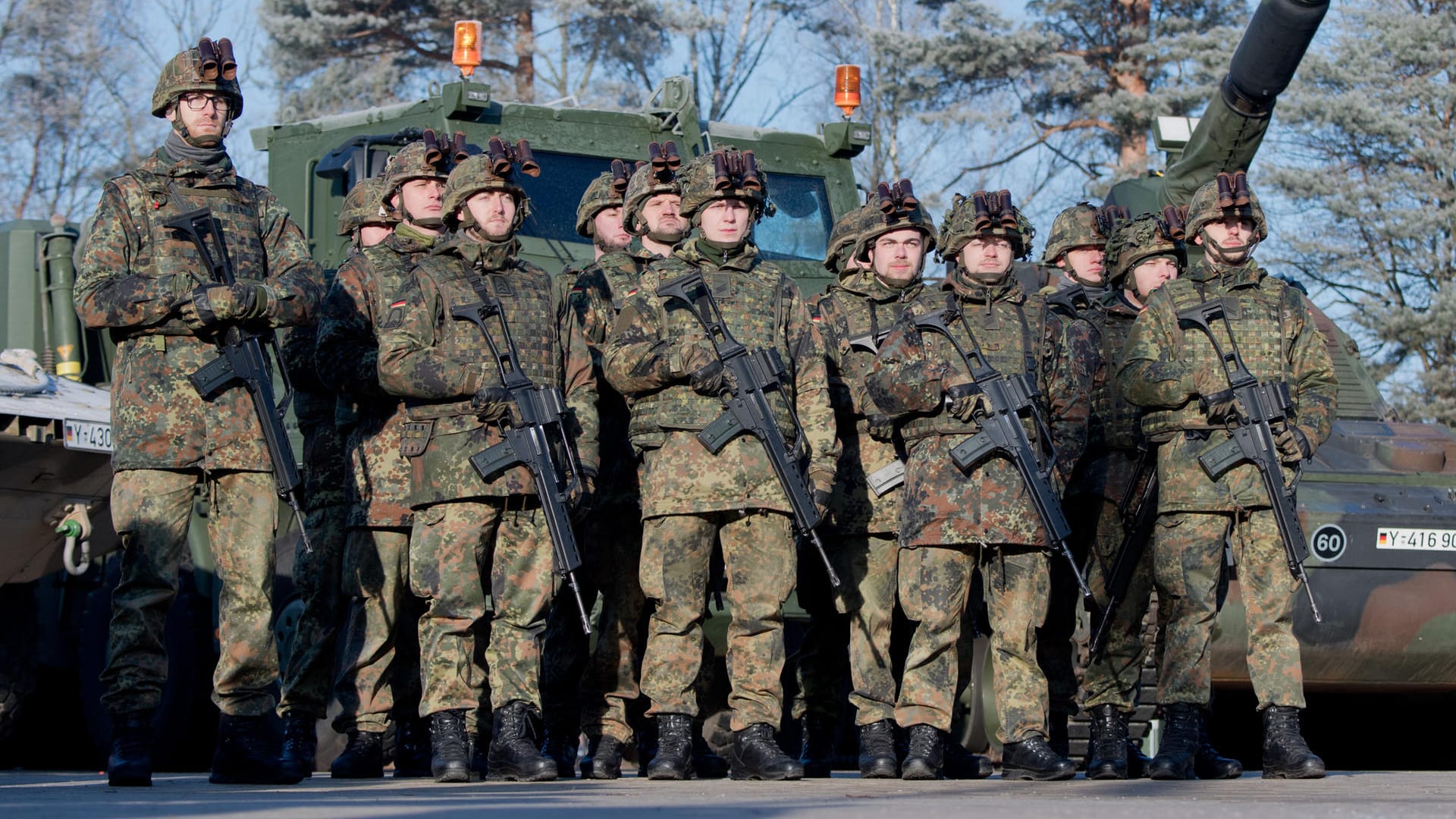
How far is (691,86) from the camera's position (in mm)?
10086

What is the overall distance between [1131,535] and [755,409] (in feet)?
5.79

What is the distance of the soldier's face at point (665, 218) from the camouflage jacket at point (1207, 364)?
168 centimetres

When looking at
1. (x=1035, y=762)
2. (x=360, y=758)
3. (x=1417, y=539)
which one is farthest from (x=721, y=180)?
(x=1417, y=539)

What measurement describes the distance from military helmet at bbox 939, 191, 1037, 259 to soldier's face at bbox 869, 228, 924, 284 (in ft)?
0.69

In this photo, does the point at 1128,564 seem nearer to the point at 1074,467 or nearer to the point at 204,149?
the point at 1074,467

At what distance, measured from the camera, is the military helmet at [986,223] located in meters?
7.27

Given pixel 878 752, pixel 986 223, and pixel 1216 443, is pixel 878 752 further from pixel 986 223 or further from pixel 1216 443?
pixel 986 223

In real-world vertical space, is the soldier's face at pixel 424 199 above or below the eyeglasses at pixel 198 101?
below

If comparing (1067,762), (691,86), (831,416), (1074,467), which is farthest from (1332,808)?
(691,86)

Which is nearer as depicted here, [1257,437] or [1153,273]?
[1257,437]

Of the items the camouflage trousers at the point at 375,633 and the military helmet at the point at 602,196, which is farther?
the military helmet at the point at 602,196

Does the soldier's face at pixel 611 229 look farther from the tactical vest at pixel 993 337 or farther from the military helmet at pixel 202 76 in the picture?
the military helmet at pixel 202 76

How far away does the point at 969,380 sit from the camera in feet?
23.1

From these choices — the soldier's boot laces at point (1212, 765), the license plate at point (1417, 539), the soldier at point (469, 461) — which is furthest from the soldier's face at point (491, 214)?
the license plate at point (1417, 539)
